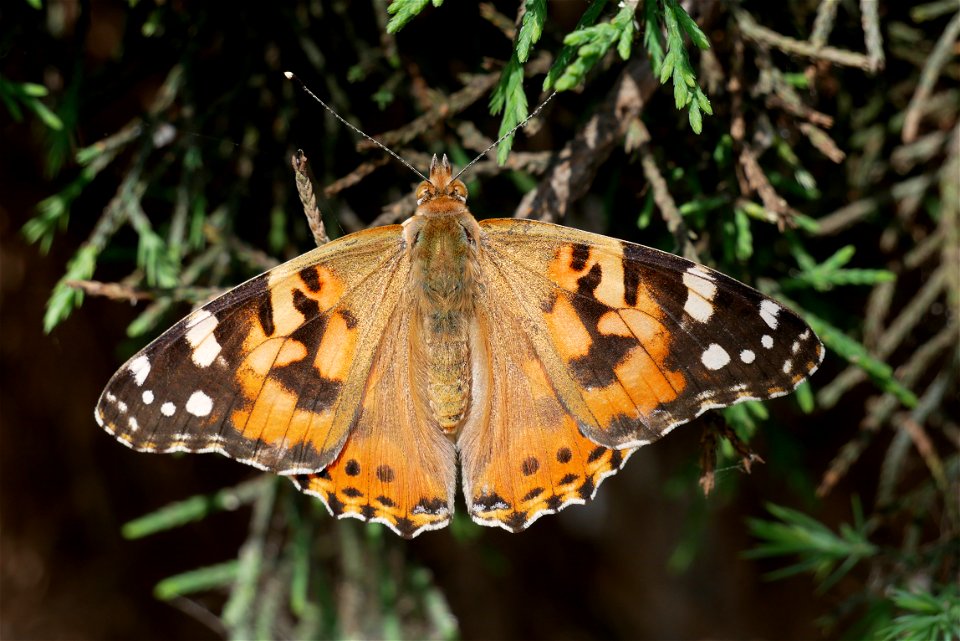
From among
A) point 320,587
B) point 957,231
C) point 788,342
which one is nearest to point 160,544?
point 320,587

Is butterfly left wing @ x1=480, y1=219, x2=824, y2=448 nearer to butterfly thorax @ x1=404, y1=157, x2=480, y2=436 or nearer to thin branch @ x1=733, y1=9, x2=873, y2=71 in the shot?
butterfly thorax @ x1=404, y1=157, x2=480, y2=436

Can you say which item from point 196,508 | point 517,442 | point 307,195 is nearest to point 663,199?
point 517,442

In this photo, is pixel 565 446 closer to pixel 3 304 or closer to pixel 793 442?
pixel 793 442

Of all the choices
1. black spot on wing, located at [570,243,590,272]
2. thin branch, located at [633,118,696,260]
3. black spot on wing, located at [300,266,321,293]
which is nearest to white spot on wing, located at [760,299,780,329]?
thin branch, located at [633,118,696,260]

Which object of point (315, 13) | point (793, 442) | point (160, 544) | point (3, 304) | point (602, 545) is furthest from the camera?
point (602, 545)

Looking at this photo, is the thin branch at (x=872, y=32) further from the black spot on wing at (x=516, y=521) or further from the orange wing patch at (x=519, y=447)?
the black spot on wing at (x=516, y=521)

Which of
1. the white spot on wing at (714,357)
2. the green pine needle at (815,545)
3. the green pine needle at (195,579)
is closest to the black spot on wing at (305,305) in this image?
the white spot on wing at (714,357)

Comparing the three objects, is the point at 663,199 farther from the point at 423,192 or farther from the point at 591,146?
the point at 423,192
